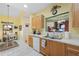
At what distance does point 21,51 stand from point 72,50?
33.1 inches

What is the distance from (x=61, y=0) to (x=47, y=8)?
0.27 metres

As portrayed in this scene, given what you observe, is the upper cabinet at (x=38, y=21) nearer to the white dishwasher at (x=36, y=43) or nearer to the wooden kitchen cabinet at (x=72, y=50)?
→ the white dishwasher at (x=36, y=43)

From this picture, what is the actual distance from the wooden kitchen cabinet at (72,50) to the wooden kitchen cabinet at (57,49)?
7cm

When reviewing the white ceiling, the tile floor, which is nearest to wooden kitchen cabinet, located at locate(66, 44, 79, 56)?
the tile floor

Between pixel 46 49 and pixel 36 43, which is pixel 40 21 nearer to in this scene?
pixel 36 43

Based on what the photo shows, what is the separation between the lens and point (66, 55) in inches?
71.9

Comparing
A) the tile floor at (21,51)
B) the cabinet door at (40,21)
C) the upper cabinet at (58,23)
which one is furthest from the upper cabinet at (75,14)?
the tile floor at (21,51)

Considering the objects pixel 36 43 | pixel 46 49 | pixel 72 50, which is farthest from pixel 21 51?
pixel 72 50

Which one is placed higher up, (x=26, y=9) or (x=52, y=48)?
(x=26, y=9)

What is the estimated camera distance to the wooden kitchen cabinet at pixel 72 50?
172 cm

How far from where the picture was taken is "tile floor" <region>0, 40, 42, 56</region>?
1881 millimetres

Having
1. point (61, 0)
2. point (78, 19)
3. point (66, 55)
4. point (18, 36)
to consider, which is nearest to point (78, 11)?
point (78, 19)

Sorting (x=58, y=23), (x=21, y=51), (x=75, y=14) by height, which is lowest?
(x=21, y=51)

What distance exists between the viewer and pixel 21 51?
192cm
